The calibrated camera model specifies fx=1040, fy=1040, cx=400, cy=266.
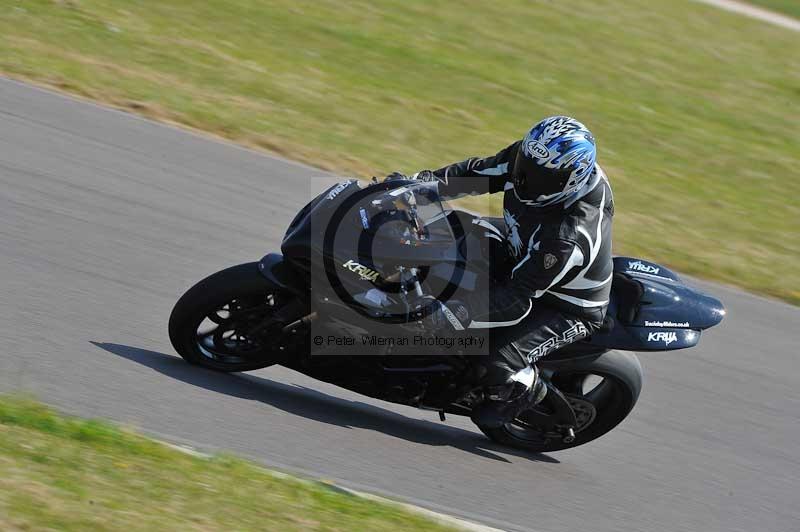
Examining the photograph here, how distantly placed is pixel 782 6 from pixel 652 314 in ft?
63.2

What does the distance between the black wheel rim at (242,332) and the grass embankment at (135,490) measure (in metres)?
0.92

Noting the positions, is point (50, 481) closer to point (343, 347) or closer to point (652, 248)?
point (343, 347)

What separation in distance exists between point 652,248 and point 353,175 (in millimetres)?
2785

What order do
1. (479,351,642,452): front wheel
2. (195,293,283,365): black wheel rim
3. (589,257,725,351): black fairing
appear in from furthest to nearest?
(479,351,642,452): front wheel
(589,257,725,351): black fairing
(195,293,283,365): black wheel rim

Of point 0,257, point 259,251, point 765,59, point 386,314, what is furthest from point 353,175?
point 765,59

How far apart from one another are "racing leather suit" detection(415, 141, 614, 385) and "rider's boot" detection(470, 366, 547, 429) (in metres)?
0.09

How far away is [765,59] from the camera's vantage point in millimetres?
17812

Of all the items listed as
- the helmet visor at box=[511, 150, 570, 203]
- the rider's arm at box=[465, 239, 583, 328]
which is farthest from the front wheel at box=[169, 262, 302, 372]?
the helmet visor at box=[511, 150, 570, 203]

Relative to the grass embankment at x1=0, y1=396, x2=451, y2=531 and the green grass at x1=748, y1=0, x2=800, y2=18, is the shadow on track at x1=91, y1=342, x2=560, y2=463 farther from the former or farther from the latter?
the green grass at x1=748, y1=0, x2=800, y2=18

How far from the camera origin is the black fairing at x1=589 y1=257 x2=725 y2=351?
5.46 m

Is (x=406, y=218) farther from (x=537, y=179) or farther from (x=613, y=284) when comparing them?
(x=613, y=284)

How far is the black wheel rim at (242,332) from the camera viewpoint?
5.36 metres

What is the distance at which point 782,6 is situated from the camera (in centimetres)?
2248

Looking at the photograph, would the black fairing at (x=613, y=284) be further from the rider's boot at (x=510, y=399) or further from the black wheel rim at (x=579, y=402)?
the black wheel rim at (x=579, y=402)
